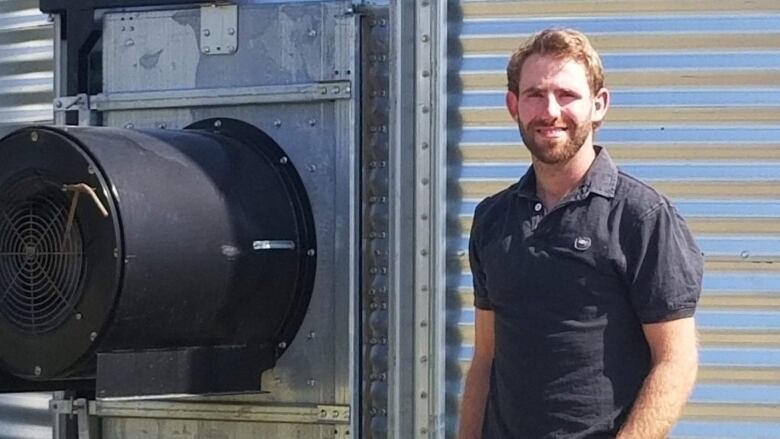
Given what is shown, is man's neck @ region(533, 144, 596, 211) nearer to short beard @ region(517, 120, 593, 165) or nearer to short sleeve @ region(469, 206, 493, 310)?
short beard @ region(517, 120, 593, 165)

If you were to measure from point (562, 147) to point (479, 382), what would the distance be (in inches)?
19.7

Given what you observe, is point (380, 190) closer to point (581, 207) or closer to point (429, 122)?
point (429, 122)

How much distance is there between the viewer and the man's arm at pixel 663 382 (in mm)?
2180

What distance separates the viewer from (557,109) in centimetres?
227

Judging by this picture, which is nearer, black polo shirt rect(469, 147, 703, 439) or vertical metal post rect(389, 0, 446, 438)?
black polo shirt rect(469, 147, 703, 439)

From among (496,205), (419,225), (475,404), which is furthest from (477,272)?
(419,225)

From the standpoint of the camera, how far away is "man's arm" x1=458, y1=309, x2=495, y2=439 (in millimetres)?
2533

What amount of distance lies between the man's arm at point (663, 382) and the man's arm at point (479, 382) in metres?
0.38

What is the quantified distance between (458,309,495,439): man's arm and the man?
0.15 metres

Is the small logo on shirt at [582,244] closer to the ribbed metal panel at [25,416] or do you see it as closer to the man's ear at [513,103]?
the man's ear at [513,103]

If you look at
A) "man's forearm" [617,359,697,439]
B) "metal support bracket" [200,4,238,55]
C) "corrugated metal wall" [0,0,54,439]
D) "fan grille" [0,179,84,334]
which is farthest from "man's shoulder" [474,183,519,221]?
"corrugated metal wall" [0,0,54,439]

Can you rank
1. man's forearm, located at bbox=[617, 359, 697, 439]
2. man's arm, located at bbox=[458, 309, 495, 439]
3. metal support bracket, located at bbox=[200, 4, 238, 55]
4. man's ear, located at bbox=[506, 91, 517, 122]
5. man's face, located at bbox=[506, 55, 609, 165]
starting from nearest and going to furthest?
man's forearm, located at bbox=[617, 359, 697, 439]
man's face, located at bbox=[506, 55, 609, 165]
man's ear, located at bbox=[506, 91, 517, 122]
man's arm, located at bbox=[458, 309, 495, 439]
metal support bracket, located at bbox=[200, 4, 238, 55]

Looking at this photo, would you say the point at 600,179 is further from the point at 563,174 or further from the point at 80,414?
the point at 80,414

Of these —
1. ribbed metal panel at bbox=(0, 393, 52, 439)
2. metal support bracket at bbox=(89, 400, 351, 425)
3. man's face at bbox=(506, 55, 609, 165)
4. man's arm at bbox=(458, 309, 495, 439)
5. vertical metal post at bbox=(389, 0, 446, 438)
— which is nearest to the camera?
man's face at bbox=(506, 55, 609, 165)
